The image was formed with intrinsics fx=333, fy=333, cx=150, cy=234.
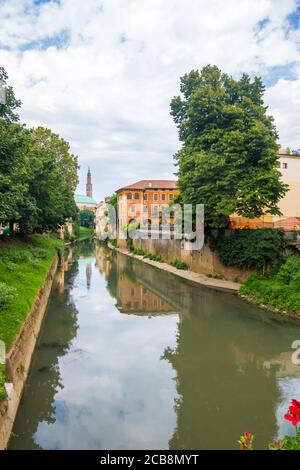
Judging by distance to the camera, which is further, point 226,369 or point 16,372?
point 226,369

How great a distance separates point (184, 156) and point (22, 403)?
17.1m

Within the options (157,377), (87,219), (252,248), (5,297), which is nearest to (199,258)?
(252,248)

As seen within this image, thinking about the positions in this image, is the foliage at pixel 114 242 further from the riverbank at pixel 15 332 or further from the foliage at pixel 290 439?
the foliage at pixel 290 439

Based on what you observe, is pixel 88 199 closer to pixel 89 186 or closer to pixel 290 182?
pixel 89 186

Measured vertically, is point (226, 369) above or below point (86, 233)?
below

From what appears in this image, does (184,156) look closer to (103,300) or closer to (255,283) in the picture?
(255,283)

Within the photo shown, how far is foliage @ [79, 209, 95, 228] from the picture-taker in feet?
300

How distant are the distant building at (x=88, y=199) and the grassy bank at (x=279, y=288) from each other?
107 meters

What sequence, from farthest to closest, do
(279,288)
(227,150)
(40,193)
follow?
1. (40,193)
2. (227,150)
3. (279,288)

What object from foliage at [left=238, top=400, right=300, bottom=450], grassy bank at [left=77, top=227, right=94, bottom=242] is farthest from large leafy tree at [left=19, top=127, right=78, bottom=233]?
grassy bank at [left=77, top=227, right=94, bottom=242]

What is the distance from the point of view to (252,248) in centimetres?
1895

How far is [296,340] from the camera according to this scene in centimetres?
1257

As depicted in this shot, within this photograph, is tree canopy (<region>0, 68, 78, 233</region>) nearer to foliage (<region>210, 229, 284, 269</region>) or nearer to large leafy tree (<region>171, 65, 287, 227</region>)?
large leafy tree (<region>171, 65, 287, 227</region>)

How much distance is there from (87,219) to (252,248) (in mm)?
77534
